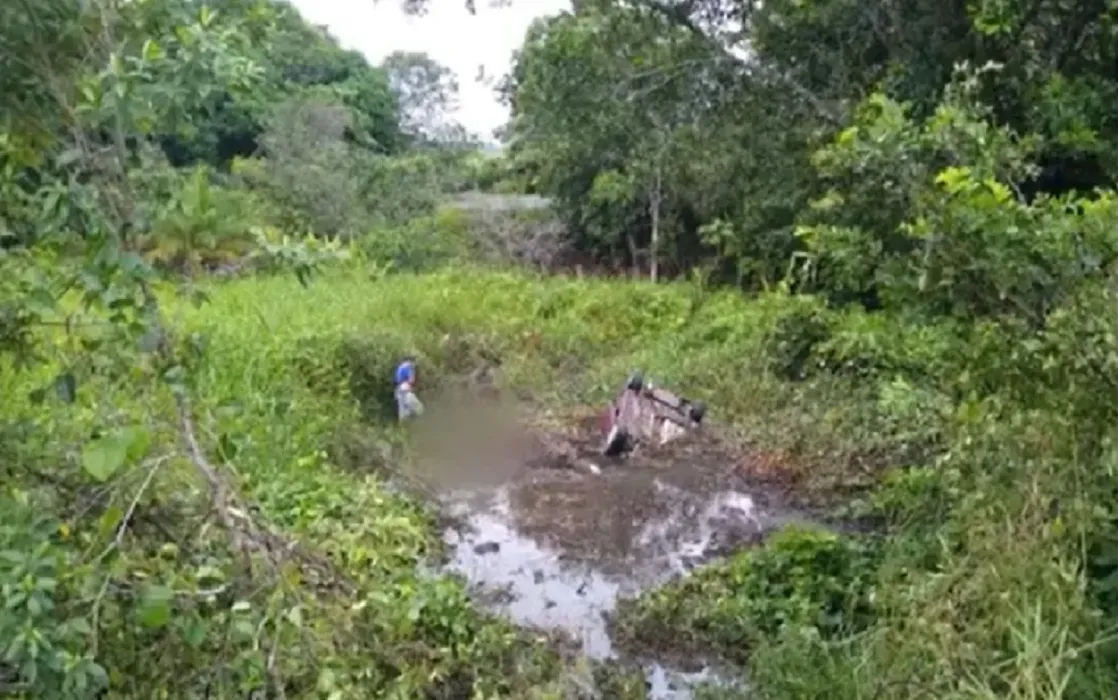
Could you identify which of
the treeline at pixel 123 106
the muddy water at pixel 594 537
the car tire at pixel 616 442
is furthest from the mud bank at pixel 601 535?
the treeline at pixel 123 106

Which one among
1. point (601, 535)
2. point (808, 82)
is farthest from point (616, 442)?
point (808, 82)

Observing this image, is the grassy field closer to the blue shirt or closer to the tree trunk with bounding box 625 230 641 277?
the blue shirt

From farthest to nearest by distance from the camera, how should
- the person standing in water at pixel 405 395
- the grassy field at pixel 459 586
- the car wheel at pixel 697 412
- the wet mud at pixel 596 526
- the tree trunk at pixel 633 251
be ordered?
1. the tree trunk at pixel 633 251
2. the person standing in water at pixel 405 395
3. the car wheel at pixel 697 412
4. the wet mud at pixel 596 526
5. the grassy field at pixel 459 586

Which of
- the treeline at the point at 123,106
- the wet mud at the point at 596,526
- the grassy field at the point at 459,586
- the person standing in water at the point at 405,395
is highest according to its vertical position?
the treeline at the point at 123,106

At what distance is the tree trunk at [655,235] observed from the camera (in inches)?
514

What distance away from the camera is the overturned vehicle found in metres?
7.36

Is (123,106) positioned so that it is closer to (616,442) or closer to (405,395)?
(616,442)

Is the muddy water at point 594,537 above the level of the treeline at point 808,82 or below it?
below

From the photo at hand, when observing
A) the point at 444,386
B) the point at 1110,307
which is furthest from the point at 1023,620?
the point at 444,386

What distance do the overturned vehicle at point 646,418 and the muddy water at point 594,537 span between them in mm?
265

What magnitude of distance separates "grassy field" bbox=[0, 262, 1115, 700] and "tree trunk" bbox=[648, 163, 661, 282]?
13.7ft

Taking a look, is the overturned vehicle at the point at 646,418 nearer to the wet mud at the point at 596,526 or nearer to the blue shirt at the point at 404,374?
the wet mud at the point at 596,526

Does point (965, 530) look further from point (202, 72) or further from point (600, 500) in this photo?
point (600, 500)

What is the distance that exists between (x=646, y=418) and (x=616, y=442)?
34 centimetres
